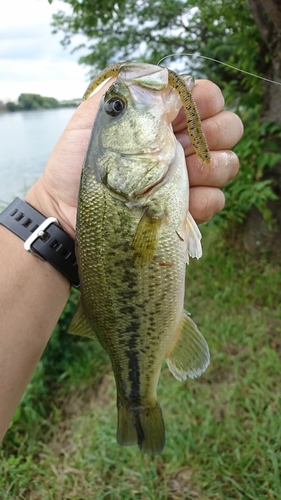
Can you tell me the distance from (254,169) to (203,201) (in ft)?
7.00

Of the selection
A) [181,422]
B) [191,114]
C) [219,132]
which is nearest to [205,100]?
[219,132]

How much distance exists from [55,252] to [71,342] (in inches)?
85.2

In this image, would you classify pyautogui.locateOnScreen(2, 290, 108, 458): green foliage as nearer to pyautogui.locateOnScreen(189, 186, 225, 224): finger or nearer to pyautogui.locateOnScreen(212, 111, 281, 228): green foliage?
pyautogui.locateOnScreen(212, 111, 281, 228): green foliage

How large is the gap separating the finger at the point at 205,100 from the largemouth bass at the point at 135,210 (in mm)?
246

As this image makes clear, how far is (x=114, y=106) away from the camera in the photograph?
1552 mm

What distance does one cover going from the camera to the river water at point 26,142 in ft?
20.3

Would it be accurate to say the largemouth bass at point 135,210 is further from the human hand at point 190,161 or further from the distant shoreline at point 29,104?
the distant shoreline at point 29,104

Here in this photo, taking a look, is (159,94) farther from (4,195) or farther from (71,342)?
(4,195)

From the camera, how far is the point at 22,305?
190 centimetres

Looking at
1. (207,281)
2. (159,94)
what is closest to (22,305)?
(159,94)

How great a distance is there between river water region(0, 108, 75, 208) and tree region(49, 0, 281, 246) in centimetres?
158

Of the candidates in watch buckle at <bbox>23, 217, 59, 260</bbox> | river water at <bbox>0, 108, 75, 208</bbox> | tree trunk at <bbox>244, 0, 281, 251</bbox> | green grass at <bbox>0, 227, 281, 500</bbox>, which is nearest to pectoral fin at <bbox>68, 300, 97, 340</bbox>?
watch buckle at <bbox>23, 217, 59, 260</bbox>

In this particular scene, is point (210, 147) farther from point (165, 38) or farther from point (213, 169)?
point (165, 38)

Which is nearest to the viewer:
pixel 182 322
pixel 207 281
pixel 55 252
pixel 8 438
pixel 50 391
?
pixel 182 322
